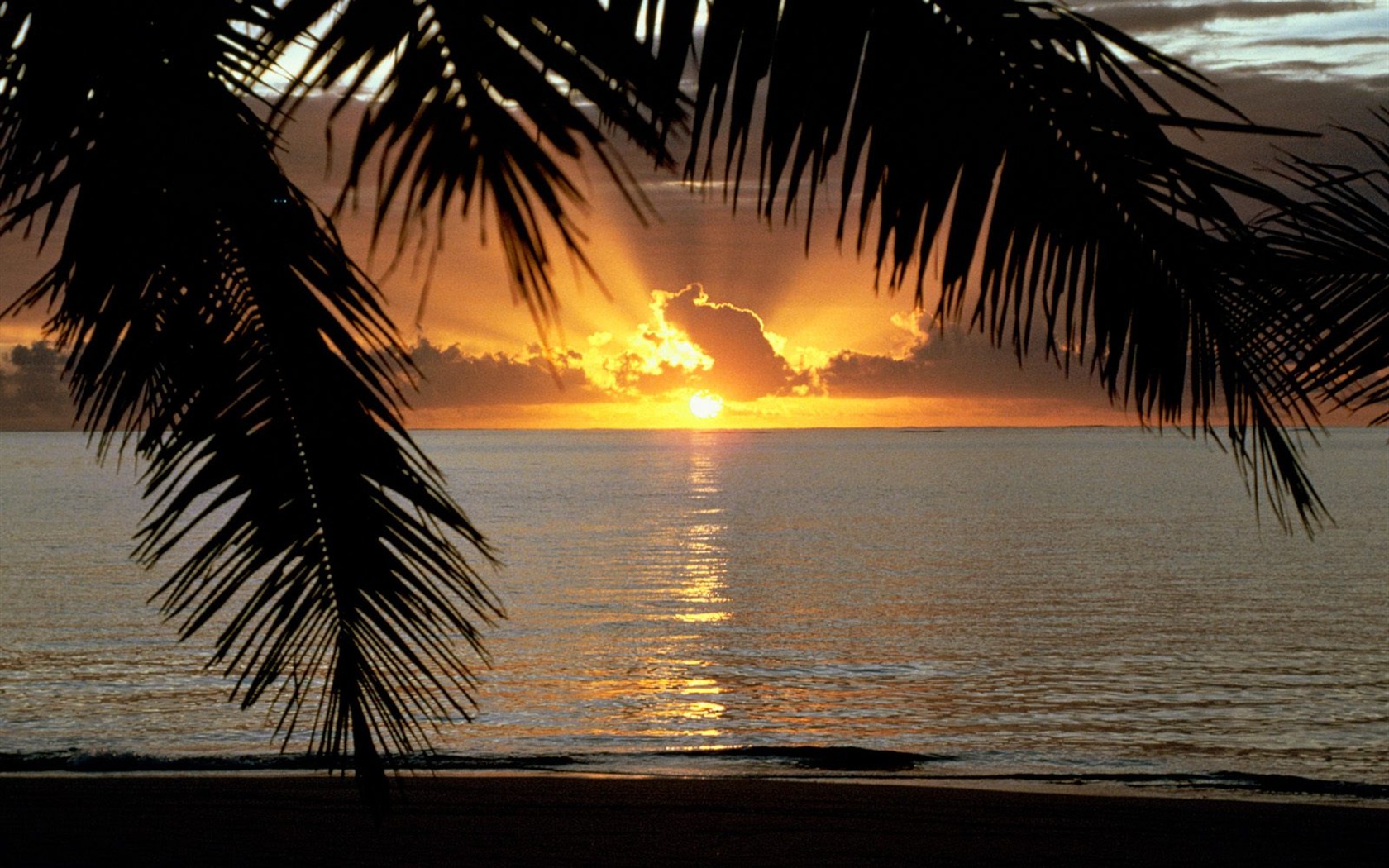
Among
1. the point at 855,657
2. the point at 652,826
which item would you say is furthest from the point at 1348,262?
the point at 855,657

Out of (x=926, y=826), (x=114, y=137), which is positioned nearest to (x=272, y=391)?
(x=114, y=137)

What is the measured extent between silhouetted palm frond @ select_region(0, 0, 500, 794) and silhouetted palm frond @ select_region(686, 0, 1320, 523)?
1.19 m

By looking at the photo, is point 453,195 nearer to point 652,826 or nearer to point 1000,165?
point 1000,165

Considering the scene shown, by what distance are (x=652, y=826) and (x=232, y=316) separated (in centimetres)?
592

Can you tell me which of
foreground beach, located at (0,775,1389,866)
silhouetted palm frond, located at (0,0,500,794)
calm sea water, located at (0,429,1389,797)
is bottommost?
calm sea water, located at (0,429,1389,797)

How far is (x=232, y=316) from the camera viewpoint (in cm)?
307

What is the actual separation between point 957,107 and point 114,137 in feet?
6.16

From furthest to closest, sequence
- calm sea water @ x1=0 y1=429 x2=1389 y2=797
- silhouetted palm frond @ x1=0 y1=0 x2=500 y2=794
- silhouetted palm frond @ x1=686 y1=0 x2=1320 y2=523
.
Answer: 1. calm sea water @ x1=0 y1=429 x2=1389 y2=797
2. silhouetted palm frond @ x1=0 y1=0 x2=500 y2=794
3. silhouetted palm frond @ x1=686 y1=0 x2=1320 y2=523

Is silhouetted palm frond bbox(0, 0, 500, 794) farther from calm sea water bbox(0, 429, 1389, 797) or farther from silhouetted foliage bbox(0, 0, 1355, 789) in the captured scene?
calm sea water bbox(0, 429, 1389, 797)

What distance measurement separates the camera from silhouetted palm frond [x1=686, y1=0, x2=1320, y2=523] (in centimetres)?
193

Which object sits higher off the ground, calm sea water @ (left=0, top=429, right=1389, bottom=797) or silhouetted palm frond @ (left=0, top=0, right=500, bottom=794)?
silhouetted palm frond @ (left=0, top=0, right=500, bottom=794)

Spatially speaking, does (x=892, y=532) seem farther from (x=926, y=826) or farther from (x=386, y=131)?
(x=386, y=131)

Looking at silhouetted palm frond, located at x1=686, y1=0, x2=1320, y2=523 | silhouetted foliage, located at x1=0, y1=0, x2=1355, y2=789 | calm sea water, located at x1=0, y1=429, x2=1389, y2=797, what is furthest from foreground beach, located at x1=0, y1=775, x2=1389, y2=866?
silhouetted palm frond, located at x1=686, y1=0, x2=1320, y2=523

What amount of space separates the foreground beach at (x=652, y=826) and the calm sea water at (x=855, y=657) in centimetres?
344
